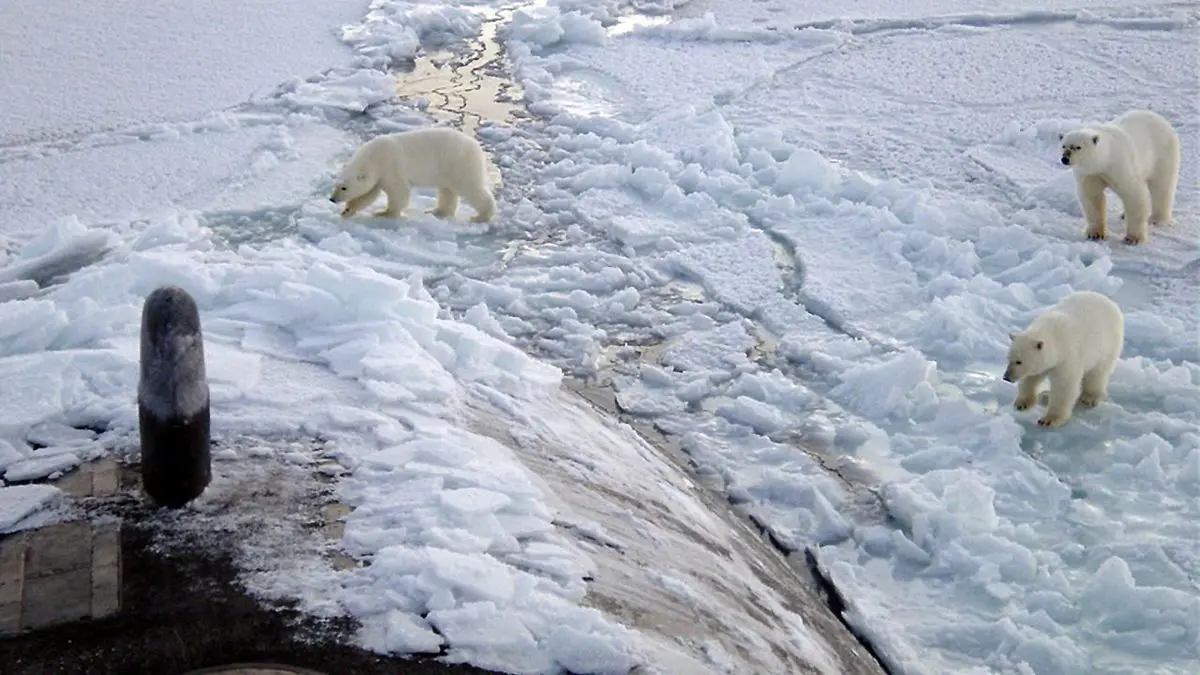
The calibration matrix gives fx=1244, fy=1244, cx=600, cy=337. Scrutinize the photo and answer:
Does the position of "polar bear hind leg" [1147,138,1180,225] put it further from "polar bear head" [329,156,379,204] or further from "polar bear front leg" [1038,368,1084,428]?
"polar bear head" [329,156,379,204]

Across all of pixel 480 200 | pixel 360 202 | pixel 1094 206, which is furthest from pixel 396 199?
pixel 1094 206

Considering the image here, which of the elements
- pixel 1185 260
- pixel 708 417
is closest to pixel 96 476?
pixel 708 417

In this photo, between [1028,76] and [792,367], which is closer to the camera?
[792,367]

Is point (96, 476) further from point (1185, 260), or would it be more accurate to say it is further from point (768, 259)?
point (1185, 260)

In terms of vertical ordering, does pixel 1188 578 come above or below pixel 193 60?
above

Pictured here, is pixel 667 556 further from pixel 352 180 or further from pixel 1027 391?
pixel 352 180

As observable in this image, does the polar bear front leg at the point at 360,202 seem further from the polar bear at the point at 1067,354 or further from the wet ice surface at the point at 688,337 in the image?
the polar bear at the point at 1067,354

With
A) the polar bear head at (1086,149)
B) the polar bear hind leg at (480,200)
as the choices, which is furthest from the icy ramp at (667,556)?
the polar bear head at (1086,149)
